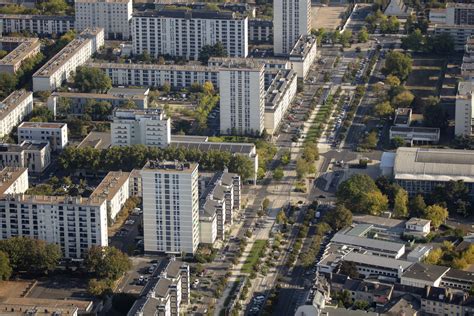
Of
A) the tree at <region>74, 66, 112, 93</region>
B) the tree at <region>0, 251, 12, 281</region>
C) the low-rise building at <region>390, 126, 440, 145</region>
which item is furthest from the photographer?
the tree at <region>74, 66, 112, 93</region>

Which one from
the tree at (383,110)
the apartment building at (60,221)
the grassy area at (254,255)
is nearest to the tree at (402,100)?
the tree at (383,110)

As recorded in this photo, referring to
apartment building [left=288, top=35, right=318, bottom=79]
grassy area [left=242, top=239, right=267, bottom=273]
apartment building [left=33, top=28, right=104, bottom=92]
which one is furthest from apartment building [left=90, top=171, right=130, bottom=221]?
apartment building [left=288, top=35, right=318, bottom=79]

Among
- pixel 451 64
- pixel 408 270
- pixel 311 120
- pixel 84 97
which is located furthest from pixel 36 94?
pixel 408 270

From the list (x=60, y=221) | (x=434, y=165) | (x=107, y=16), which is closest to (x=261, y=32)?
(x=107, y=16)

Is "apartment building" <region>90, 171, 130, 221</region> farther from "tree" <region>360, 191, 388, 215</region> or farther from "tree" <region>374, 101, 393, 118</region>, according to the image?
"tree" <region>374, 101, 393, 118</region>

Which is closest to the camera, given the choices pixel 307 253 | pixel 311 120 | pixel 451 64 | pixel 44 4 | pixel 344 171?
pixel 307 253

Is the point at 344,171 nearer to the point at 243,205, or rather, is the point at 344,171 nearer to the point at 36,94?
the point at 243,205

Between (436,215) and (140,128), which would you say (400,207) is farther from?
(140,128)
